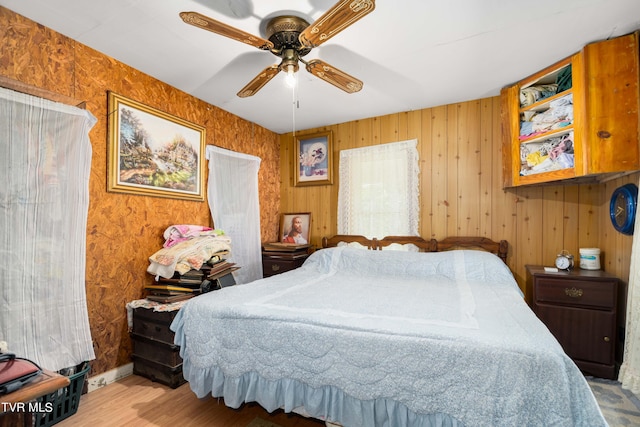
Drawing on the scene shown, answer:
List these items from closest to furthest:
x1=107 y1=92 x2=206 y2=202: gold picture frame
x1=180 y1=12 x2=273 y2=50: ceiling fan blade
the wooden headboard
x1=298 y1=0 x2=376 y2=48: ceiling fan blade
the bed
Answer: the bed → x1=298 y1=0 x2=376 y2=48: ceiling fan blade → x1=180 y1=12 x2=273 y2=50: ceiling fan blade → x1=107 y1=92 x2=206 y2=202: gold picture frame → the wooden headboard

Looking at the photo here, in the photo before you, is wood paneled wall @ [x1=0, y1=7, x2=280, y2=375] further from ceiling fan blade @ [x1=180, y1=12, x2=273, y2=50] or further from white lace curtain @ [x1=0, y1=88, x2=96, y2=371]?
ceiling fan blade @ [x1=180, y1=12, x2=273, y2=50]

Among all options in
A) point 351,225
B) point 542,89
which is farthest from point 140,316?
point 542,89

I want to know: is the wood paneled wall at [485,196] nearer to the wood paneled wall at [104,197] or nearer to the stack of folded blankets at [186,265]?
the stack of folded blankets at [186,265]

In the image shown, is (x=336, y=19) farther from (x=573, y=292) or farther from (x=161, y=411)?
(x=573, y=292)

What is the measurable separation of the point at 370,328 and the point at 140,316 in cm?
192

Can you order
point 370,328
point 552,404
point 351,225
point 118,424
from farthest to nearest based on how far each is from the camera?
point 351,225 → point 118,424 → point 370,328 → point 552,404

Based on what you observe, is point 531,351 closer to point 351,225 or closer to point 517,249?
point 517,249

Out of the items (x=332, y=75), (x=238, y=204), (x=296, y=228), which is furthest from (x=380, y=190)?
(x=332, y=75)

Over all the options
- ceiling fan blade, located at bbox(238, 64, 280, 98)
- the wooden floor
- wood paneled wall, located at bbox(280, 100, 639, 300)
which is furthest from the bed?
ceiling fan blade, located at bbox(238, 64, 280, 98)

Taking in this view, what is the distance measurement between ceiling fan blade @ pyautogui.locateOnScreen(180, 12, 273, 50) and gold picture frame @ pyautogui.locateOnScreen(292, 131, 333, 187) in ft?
7.18

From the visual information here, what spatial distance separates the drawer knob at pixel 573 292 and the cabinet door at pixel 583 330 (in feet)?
0.34

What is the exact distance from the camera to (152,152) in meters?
2.59

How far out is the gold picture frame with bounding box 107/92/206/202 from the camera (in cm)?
233

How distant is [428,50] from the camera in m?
2.21
